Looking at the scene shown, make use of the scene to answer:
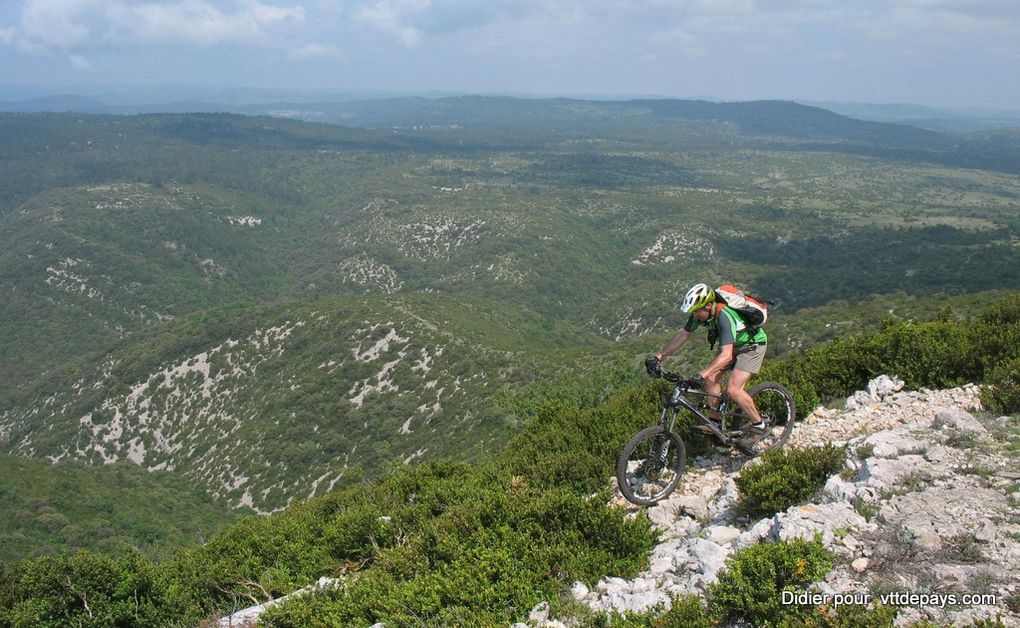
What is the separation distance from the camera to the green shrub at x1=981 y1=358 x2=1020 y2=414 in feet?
23.1

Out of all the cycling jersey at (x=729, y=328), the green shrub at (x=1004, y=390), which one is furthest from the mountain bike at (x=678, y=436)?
the green shrub at (x=1004, y=390)

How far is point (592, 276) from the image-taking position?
Result: 132 metres

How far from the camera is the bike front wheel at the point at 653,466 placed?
691 centimetres

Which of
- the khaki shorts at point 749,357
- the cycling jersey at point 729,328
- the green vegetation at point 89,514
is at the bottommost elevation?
the green vegetation at point 89,514

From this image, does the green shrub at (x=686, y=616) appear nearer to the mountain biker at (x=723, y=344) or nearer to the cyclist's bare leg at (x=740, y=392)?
the mountain biker at (x=723, y=344)

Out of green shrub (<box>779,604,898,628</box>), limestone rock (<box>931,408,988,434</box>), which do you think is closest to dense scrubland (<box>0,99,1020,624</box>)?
limestone rock (<box>931,408,988,434</box>)

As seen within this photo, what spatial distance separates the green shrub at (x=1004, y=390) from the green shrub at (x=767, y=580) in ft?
14.4

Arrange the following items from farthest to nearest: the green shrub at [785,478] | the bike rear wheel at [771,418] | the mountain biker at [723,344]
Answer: the bike rear wheel at [771,418] → the mountain biker at [723,344] → the green shrub at [785,478]

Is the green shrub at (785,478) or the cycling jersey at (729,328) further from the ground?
the cycling jersey at (729,328)

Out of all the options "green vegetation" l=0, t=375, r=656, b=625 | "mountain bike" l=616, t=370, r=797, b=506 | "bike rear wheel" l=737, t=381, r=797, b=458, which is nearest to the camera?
"green vegetation" l=0, t=375, r=656, b=625

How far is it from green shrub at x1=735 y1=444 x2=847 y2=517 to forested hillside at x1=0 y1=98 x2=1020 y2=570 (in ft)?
33.4

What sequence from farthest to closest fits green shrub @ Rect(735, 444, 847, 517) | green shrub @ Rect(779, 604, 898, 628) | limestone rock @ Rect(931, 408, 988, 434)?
1. limestone rock @ Rect(931, 408, 988, 434)
2. green shrub @ Rect(735, 444, 847, 517)
3. green shrub @ Rect(779, 604, 898, 628)

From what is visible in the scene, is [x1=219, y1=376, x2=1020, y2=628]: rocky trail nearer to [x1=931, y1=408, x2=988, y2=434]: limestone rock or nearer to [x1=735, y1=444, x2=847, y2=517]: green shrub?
[x1=931, y1=408, x2=988, y2=434]: limestone rock

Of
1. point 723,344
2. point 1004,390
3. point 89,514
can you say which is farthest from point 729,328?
point 89,514
